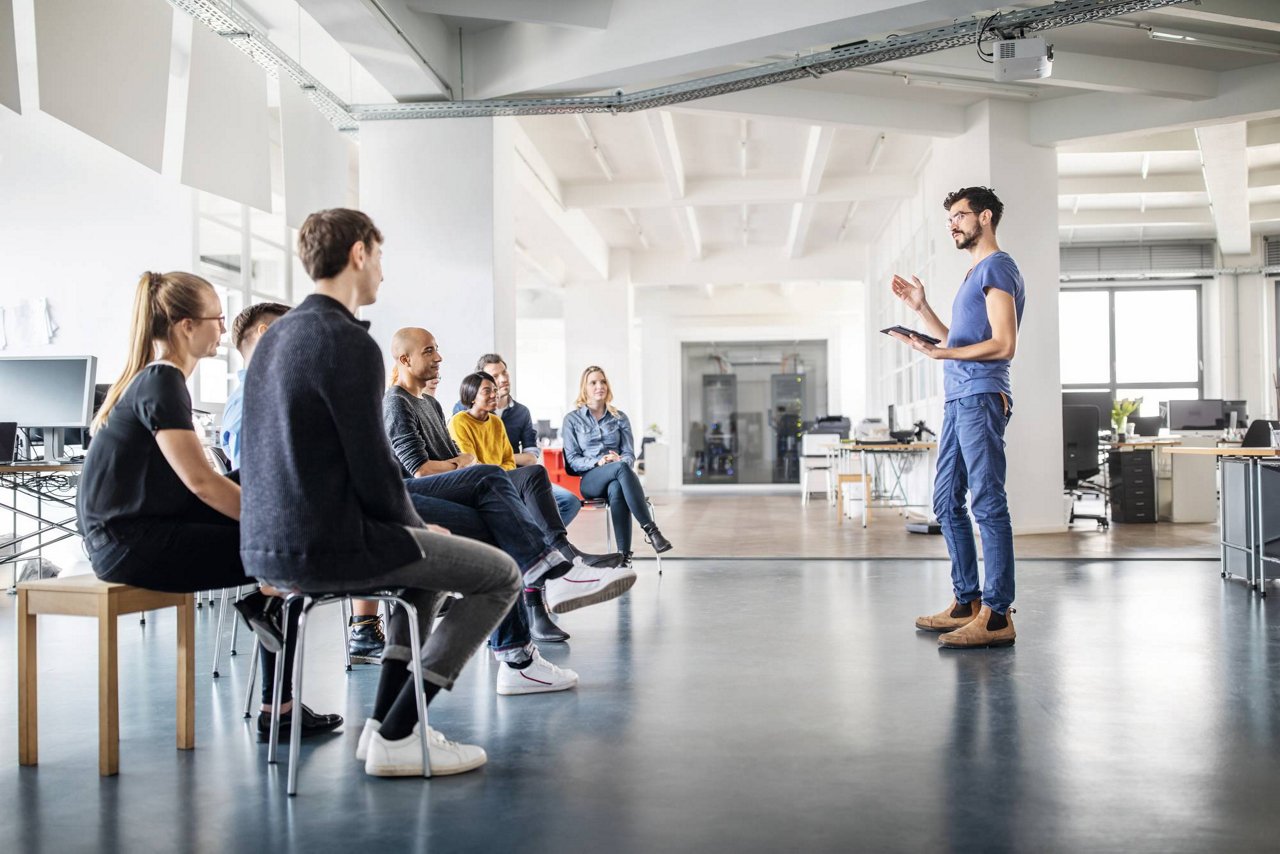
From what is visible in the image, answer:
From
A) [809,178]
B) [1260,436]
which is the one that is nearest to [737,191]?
[809,178]

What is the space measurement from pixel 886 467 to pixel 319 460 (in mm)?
10808

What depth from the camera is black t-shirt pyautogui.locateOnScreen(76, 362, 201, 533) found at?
2.39m

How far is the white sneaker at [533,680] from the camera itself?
124 inches

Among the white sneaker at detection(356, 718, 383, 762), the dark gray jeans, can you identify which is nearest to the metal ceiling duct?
the dark gray jeans

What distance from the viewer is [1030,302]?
26.1 feet

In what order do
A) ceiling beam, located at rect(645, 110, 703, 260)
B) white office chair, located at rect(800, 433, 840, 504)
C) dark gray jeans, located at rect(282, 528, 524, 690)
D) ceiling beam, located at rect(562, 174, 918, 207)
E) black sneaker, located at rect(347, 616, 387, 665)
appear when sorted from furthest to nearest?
white office chair, located at rect(800, 433, 840, 504) < ceiling beam, located at rect(562, 174, 918, 207) < ceiling beam, located at rect(645, 110, 703, 260) < black sneaker, located at rect(347, 616, 387, 665) < dark gray jeans, located at rect(282, 528, 524, 690)

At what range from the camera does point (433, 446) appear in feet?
12.0

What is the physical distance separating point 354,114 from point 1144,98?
19.0 ft

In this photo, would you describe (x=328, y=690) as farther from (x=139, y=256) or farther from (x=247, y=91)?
(x=139, y=256)

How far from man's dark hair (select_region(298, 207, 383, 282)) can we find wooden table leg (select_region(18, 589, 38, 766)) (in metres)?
1.08

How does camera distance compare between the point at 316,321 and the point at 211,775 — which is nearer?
the point at 316,321

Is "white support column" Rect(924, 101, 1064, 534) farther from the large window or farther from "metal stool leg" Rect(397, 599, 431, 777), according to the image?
the large window

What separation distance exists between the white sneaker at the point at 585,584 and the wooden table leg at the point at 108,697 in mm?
1262

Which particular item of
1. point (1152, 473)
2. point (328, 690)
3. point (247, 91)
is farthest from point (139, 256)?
point (1152, 473)
